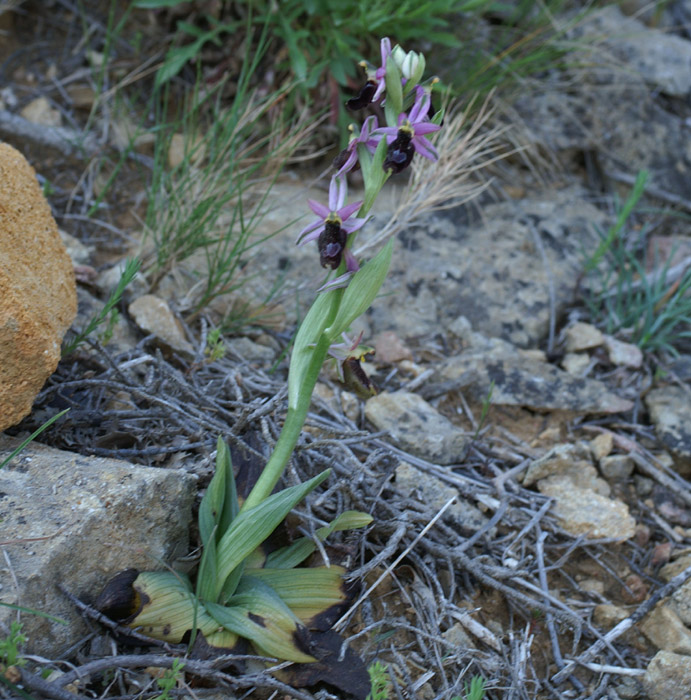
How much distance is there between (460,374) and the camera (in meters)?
3.01

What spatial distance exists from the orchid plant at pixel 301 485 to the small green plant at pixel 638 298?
1962 millimetres

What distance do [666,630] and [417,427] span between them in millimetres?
1024

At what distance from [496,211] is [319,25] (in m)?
1.33

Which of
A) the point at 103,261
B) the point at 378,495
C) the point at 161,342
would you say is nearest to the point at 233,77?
the point at 103,261

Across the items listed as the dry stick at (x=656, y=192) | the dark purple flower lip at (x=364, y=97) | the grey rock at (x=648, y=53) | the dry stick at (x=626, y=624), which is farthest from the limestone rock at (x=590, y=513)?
the grey rock at (x=648, y=53)

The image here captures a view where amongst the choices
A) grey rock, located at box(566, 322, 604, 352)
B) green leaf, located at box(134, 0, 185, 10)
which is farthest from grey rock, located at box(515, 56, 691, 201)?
green leaf, located at box(134, 0, 185, 10)

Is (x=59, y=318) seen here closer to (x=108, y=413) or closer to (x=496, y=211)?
(x=108, y=413)

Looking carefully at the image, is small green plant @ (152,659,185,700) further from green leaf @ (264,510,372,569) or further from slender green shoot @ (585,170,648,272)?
slender green shoot @ (585,170,648,272)

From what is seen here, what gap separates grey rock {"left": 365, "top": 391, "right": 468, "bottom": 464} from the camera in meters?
2.55

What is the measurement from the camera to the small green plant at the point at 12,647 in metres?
1.37

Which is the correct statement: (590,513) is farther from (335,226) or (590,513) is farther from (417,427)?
(335,226)

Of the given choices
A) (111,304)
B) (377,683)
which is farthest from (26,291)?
(377,683)

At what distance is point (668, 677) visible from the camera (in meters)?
2.02

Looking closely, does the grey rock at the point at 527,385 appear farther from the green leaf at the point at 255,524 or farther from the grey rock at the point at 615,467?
the green leaf at the point at 255,524
